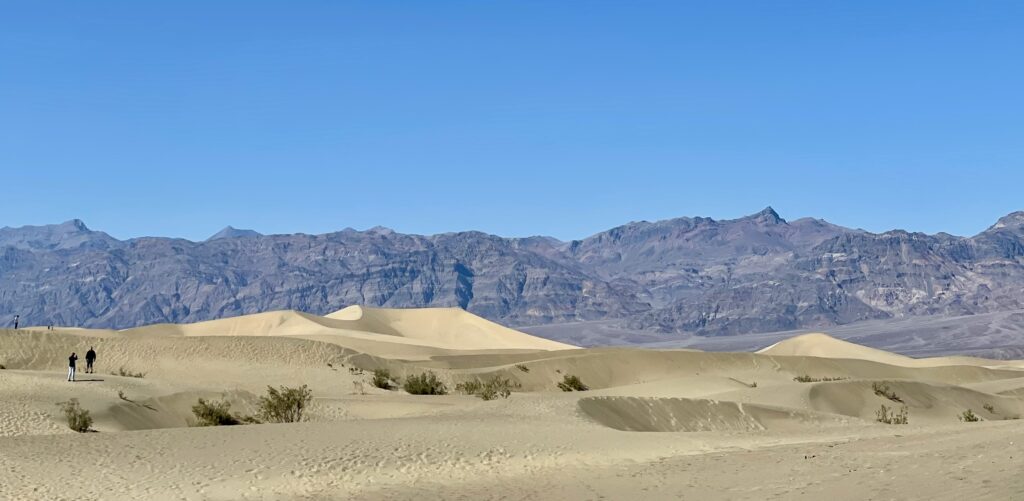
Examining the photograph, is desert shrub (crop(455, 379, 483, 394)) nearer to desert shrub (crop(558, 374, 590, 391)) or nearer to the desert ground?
the desert ground

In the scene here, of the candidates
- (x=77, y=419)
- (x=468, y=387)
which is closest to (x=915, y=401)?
(x=468, y=387)

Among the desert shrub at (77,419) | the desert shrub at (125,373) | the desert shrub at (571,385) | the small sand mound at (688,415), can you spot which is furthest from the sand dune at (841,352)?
the desert shrub at (77,419)

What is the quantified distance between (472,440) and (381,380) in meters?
23.6

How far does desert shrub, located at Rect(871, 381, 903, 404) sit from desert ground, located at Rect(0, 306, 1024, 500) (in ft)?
0.32

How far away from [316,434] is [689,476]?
320 inches

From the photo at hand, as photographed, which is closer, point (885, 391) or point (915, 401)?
point (885, 391)

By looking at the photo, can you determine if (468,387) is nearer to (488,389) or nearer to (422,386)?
(422,386)

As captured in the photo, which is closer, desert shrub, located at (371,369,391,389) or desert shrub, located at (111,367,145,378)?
desert shrub, located at (111,367,145,378)

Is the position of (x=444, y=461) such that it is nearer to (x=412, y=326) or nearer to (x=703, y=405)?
(x=703, y=405)

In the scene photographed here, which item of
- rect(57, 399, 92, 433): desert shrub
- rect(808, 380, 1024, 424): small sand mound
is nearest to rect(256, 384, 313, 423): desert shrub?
rect(57, 399, 92, 433): desert shrub

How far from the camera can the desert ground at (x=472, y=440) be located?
670 inches

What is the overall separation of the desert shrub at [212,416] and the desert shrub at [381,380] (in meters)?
13.7

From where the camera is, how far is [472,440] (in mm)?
22281

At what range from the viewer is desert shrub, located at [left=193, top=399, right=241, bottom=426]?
29953mm
